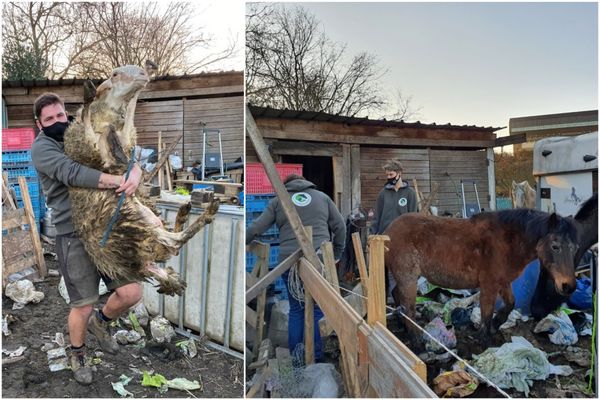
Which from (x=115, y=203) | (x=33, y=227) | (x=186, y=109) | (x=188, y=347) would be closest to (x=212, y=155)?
(x=186, y=109)

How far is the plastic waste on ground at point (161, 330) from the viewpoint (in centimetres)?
288

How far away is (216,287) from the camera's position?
300cm

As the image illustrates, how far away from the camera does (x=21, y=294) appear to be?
298cm

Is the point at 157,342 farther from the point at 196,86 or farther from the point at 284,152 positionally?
the point at 284,152

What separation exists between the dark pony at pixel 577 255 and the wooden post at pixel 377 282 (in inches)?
65.2

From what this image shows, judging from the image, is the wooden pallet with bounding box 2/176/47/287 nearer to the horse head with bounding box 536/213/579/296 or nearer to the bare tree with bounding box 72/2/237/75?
the bare tree with bounding box 72/2/237/75

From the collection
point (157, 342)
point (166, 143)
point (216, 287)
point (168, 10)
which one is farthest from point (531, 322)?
point (166, 143)

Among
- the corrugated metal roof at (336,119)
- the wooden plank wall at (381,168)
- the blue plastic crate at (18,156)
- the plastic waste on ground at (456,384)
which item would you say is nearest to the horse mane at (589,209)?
the plastic waste on ground at (456,384)

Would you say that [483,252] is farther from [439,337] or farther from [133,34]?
[133,34]

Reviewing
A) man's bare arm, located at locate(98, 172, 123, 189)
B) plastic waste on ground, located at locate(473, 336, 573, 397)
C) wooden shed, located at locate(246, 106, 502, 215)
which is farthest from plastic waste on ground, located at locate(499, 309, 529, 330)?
wooden shed, located at locate(246, 106, 502, 215)

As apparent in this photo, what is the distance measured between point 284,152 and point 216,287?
3.60m

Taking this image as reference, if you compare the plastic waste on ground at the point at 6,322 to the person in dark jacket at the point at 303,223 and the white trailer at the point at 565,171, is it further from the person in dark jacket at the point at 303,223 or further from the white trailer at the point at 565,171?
the white trailer at the point at 565,171

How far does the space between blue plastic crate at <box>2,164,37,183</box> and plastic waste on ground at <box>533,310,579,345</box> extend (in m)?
4.70

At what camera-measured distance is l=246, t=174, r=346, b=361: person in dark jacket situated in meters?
3.24
